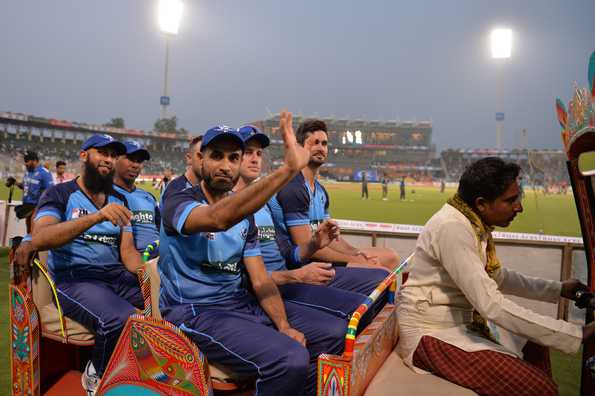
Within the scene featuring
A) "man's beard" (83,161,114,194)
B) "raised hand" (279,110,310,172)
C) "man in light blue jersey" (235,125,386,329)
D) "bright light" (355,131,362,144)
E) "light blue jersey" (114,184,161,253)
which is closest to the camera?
"raised hand" (279,110,310,172)

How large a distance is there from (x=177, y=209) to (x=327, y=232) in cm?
100

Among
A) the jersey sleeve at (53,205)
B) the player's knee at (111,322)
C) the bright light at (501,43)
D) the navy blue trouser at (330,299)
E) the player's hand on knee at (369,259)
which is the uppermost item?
the bright light at (501,43)

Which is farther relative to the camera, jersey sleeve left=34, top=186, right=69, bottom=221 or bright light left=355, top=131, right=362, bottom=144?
bright light left=355, top=131, right=362, bottom=144

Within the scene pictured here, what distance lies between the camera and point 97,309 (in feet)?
9.20

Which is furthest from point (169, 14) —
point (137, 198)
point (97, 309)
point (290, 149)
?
point (290, 149)

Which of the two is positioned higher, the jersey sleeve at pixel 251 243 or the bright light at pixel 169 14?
the bright light at pixel 169 14

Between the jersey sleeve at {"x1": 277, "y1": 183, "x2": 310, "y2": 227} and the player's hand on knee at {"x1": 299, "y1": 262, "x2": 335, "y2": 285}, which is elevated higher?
the jersey sleeve at {"x1": 277, "y1": 183, "x2": 310, "y2": 227}

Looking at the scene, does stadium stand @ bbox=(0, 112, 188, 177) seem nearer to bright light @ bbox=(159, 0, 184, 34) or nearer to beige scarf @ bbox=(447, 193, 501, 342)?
bright light @ bbox=(159, 0, 184, 34)

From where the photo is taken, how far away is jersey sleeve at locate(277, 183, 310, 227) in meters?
3.42

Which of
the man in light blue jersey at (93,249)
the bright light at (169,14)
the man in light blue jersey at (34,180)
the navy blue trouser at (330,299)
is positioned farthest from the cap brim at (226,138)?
the bright light at (169,14)

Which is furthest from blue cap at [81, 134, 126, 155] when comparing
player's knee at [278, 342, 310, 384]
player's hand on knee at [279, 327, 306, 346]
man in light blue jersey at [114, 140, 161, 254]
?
player's knee at [278, 342, 310, 384]

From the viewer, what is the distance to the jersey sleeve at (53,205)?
3000mm

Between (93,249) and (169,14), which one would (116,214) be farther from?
(169,14)

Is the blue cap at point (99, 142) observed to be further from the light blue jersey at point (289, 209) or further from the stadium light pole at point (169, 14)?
the stadium light pole at point (169, 14)
